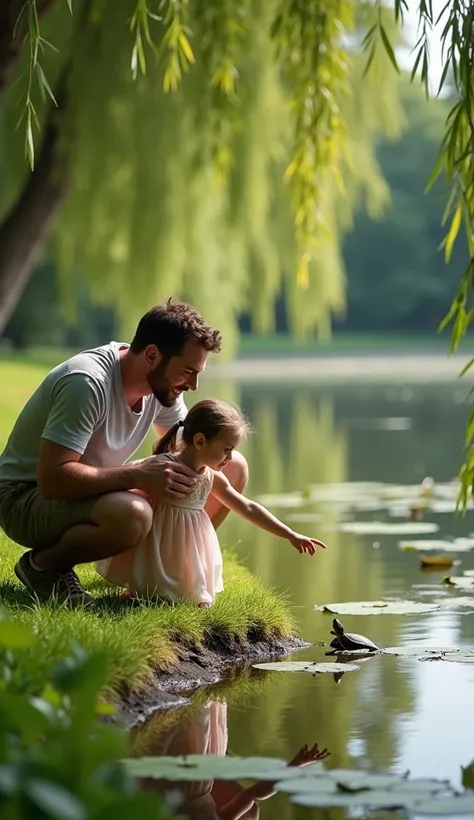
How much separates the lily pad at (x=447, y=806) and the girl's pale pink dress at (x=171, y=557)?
181cm

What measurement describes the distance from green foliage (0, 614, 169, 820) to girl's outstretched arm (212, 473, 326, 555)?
6.72ft

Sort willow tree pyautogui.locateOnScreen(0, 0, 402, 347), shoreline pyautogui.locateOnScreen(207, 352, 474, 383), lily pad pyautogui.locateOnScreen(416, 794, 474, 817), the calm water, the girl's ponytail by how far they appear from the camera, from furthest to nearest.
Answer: shoreline pyautogui.locateOnScreen(207, 352, 474, 383) < willow tree pyautogui.locateOnScreen(0, 0, 402, 347) < the girl's ponytail < the calm water < lily pad pyautogui.locateOnScreen(416, 794, 474, 817)

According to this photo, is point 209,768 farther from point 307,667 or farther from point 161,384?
point 161,384

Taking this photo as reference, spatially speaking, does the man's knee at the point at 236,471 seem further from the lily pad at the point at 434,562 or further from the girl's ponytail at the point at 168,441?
the lily pad at the point at 434,562

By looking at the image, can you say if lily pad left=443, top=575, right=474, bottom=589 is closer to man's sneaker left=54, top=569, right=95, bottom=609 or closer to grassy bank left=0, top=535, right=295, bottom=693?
grassy bank left=0, top=535, right=295, bottom=693

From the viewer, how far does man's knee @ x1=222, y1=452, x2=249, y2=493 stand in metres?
5.21

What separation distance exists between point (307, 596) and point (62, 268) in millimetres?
6781

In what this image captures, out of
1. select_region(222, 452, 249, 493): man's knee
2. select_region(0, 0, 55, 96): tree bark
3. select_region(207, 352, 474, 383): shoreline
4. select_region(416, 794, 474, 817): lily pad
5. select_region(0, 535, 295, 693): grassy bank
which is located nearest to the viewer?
select_region(416, 794, 474, 817): lily pad

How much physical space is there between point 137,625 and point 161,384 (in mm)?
792

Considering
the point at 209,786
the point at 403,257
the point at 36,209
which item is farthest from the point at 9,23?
the point at 403,257

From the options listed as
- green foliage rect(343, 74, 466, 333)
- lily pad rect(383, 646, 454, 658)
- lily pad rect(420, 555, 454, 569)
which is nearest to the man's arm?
lily pad rect(383, 646, 454, 658)

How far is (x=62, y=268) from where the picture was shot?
481 inches

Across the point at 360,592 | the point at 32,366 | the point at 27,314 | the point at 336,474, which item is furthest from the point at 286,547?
the point at 27,314

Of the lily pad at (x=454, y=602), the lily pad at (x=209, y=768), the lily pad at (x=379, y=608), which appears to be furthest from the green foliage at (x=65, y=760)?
the lily pad at (x=454, y=602)
